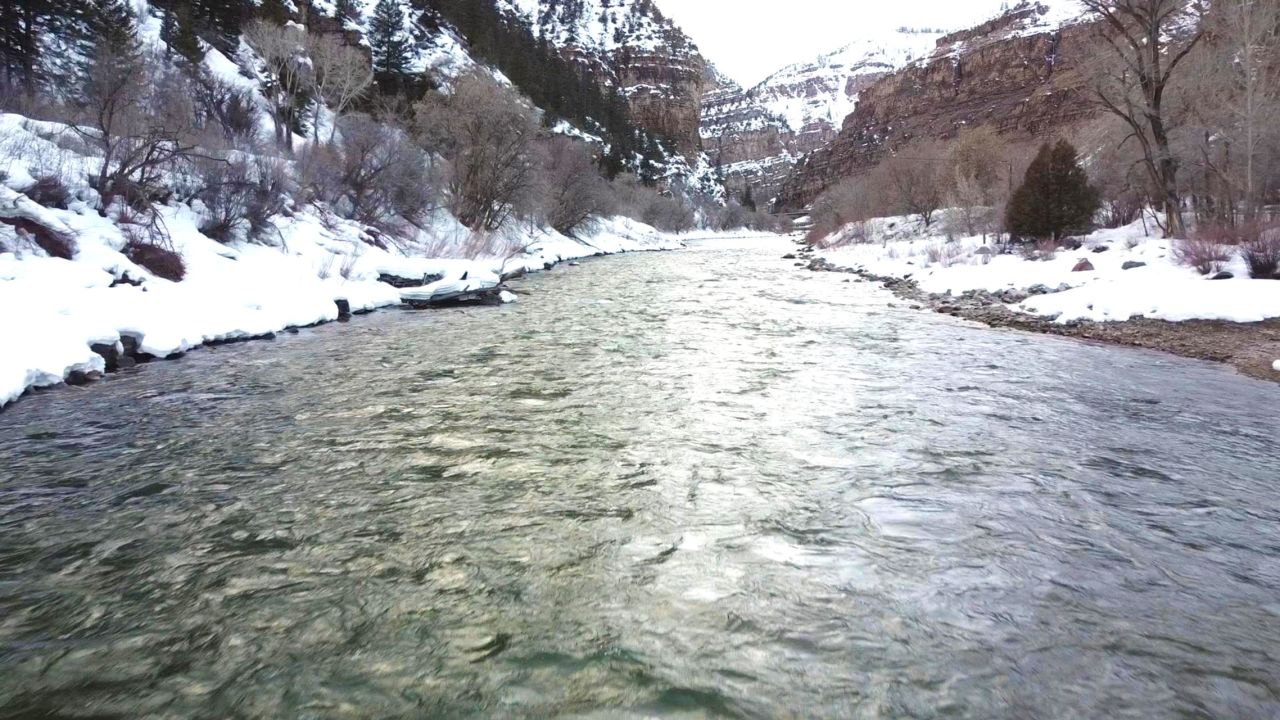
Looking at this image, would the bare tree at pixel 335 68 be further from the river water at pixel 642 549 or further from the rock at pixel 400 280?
the river water at pixel 642 549

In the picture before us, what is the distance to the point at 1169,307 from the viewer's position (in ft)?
39.5

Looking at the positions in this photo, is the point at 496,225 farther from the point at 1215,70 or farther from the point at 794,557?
the point at 794,557

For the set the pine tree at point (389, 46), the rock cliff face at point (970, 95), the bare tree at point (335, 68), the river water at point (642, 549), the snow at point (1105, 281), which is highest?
the rock cliff face at point (970, 95)

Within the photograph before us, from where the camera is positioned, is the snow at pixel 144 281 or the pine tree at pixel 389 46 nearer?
the snow at pixel 144 281

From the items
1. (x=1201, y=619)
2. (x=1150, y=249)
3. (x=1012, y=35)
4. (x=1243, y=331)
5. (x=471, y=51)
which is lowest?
(x=1201, y=619)

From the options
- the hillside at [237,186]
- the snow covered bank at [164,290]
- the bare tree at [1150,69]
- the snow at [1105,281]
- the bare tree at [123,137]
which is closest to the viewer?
the snow covered bank at [164,290]

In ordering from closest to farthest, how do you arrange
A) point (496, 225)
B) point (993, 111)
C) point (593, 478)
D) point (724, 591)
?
point (724, 591), point (593, 478), point (496, 225), point (993, 111)

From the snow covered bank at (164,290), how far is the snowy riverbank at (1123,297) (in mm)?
12749

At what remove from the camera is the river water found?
2.73 meters

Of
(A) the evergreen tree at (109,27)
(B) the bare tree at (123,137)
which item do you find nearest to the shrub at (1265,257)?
(B) the bare tree at (123,137)

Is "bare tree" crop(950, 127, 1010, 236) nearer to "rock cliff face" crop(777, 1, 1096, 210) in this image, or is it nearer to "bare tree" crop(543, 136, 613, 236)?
"bare tree" crop(543, 136, 613, 236)

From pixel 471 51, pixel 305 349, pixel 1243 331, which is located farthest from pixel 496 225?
pixel 471 51

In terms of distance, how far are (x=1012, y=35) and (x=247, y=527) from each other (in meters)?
147

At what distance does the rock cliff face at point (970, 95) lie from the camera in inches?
3499
